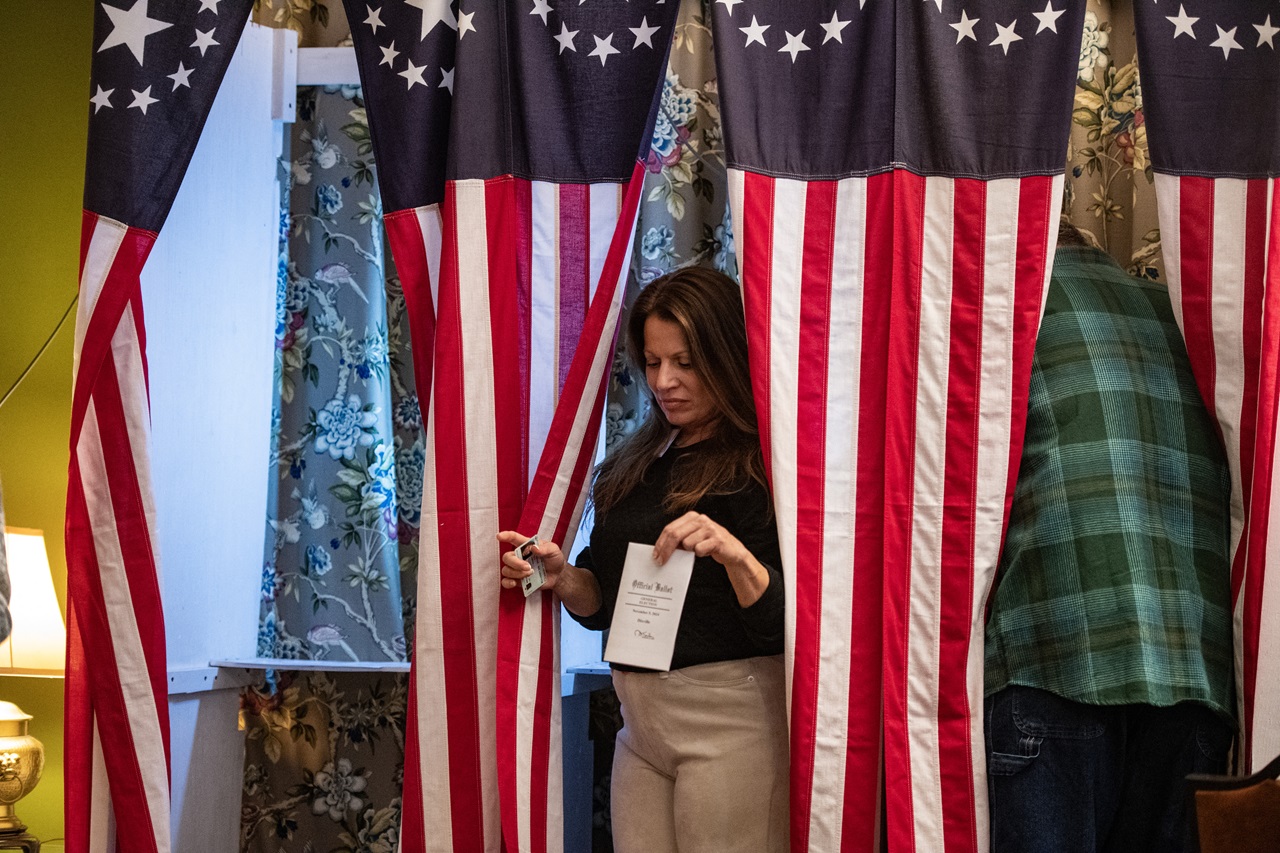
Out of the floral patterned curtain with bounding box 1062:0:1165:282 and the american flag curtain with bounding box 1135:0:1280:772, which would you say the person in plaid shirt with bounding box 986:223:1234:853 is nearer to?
the american flag curtain with bounding box 1135:0:1280:772

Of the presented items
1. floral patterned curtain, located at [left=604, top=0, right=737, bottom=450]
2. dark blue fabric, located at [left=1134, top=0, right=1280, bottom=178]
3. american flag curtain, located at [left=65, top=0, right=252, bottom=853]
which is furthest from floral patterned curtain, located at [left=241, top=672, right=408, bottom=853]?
dark blue fabric, located at [left=1134, top=0, right=1280, bottom=178]

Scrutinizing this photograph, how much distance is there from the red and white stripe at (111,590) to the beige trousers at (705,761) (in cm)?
96

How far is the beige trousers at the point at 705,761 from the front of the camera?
2043 mm

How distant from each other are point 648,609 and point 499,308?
678 mm

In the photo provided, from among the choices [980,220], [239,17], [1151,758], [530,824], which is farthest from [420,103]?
[1151,758]

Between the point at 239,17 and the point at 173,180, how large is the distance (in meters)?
0.36

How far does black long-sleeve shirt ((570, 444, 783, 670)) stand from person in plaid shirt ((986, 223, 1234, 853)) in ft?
1.28

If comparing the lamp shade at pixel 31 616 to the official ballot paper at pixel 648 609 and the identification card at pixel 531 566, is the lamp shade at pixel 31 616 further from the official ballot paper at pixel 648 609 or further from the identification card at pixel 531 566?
the official ballot paper at pixel 648 609

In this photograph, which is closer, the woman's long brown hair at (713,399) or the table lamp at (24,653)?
the woman's long brown hair at (713,399)

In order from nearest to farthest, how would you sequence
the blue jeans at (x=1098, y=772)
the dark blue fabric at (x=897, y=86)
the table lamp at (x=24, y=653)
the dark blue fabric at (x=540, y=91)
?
the blue jeans at (x=1098, y=772)
the dark blue fabric at (x=897, y=86)
the dark blue fabric at (x=540, y=91)
the table lamp at (x=24, y=653)

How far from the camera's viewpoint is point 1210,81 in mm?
2141

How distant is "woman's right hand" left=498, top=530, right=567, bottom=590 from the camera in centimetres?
224

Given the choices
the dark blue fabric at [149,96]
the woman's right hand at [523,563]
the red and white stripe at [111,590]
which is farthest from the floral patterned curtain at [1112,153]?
the red and white stripe at [111,590]

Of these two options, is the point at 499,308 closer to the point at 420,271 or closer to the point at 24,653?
the point at 420,271
